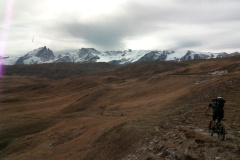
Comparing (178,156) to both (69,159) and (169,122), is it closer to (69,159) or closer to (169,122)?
(169,122)

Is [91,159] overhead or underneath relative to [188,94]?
underneath

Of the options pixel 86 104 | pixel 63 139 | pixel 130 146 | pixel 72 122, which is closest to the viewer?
pixel 130 146

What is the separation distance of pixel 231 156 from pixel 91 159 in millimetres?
14604

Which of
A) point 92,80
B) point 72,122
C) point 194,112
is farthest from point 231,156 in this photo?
point 92,80

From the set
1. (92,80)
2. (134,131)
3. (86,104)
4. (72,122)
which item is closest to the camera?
(134,131)

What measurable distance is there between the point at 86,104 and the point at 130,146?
45.6 metres

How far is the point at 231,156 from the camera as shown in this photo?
1421 cm

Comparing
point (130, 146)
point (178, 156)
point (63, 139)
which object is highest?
point (178, 156)

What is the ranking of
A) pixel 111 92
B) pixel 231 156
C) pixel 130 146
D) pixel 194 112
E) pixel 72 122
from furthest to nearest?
pixel 111 92, pixel 72 122, pixel 194 112, pixel 130 146, pixel 231 156

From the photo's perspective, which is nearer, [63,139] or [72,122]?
[63,139]

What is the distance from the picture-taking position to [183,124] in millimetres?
24078

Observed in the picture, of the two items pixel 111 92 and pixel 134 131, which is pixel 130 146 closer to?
pixel 134 131

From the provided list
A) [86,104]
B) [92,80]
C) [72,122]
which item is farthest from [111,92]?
[92,80]

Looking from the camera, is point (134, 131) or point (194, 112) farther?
point (194, 112)
